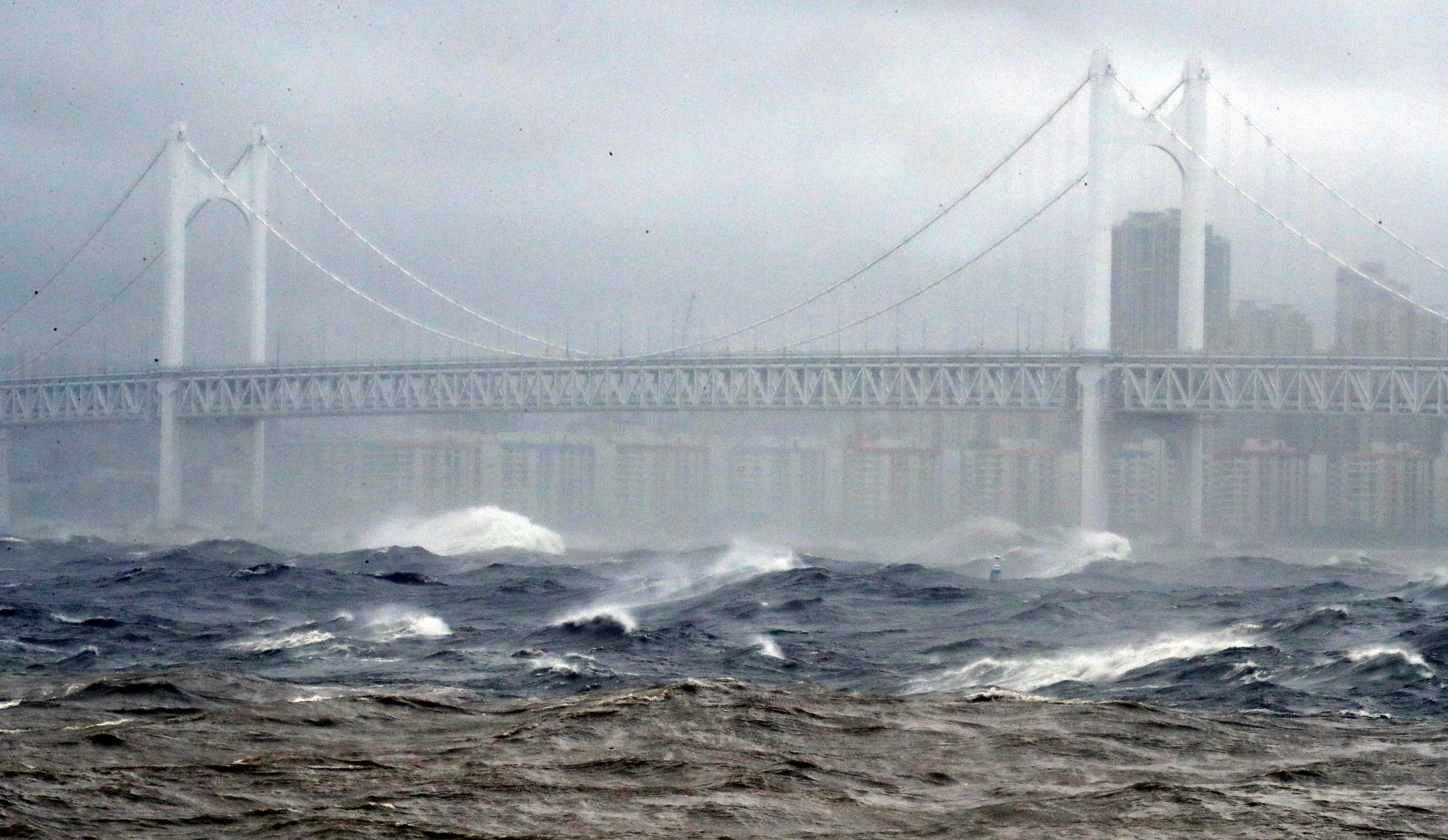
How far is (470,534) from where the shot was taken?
293 feet

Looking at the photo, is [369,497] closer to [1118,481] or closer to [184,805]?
[1118,481]

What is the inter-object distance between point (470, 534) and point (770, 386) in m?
20.6

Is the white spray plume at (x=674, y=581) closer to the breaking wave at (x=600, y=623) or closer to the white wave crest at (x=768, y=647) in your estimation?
the breaking wave at (x=600, y=623)

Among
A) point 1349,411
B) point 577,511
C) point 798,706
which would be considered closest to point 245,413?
point 577,511

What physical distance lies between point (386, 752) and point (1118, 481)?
96.6m

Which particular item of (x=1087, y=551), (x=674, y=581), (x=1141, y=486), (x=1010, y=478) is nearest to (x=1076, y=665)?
(x=674, y=581)

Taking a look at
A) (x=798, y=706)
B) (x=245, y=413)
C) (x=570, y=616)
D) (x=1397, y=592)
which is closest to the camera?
(x=798, y=706)

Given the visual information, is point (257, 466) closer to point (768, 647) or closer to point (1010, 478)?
point (1010, 478)

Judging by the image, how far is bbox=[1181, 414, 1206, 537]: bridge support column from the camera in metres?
71.1

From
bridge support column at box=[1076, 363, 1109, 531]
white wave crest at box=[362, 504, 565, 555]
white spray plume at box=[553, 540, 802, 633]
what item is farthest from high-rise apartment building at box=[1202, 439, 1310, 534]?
white spray plume at box=[553, 540, 802, 633]

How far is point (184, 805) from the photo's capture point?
1262 centimetres

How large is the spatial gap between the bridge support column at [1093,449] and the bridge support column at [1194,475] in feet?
10.9

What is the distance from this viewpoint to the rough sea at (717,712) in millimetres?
12586

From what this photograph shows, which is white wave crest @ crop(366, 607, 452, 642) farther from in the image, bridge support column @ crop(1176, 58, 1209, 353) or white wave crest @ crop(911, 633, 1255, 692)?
bridge support column @ crop(1176, 58, 1209, 353)
